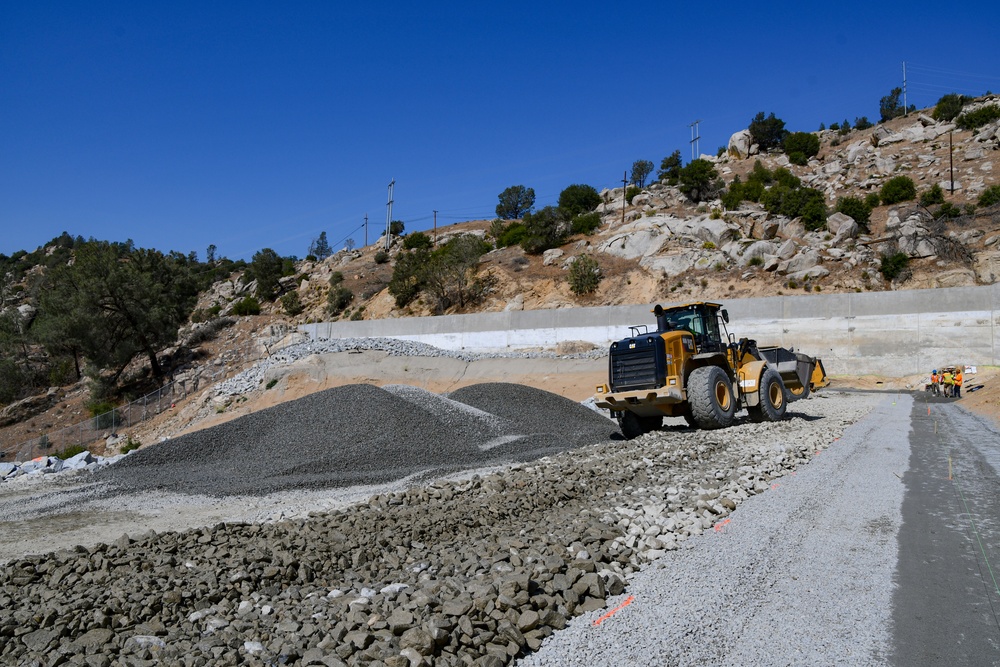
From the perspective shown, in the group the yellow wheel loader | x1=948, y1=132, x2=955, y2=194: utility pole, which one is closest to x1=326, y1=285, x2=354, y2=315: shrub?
the yellow wheel loader

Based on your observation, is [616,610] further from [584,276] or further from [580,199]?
[580,199]

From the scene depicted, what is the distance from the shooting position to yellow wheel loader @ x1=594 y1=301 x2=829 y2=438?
13180mm

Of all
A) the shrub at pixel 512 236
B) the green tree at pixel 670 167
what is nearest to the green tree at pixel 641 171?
the green tree at pixel 670 167

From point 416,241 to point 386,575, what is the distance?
6753 cm

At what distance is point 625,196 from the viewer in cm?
5853

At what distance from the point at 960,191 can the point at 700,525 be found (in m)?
53.8

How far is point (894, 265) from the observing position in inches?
1483

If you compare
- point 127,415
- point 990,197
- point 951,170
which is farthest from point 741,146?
point 127,415

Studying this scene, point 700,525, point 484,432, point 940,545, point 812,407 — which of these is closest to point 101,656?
point 700,525

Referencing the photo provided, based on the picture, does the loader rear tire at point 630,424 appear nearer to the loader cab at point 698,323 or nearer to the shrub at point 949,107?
the loader cab at point 698,323

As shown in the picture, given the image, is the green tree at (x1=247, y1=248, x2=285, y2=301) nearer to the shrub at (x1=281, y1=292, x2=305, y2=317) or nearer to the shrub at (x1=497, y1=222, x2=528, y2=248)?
the shrub at (x1=281, y1=292, x2=305, y2=317)

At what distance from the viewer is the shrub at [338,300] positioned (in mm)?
53938

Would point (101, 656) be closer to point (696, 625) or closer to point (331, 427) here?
point (696, 625)

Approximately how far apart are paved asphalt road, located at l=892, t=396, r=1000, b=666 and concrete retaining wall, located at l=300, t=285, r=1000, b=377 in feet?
70.7
